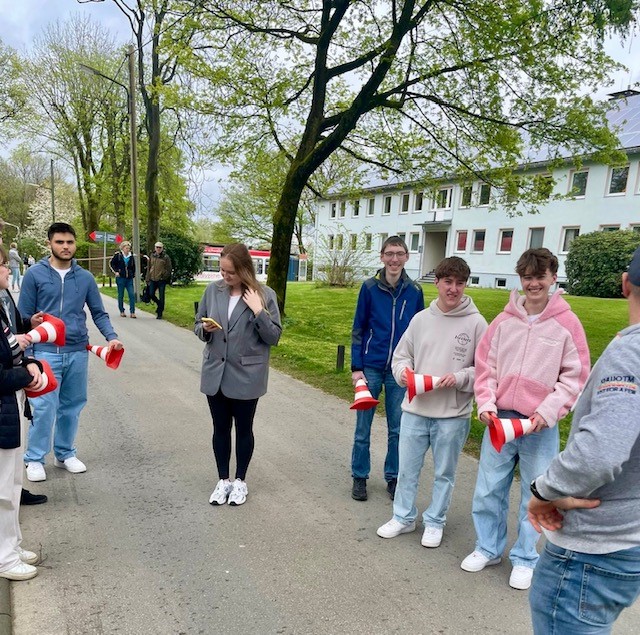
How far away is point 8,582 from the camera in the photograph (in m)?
2.73

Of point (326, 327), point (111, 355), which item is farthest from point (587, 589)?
point (326, 327)

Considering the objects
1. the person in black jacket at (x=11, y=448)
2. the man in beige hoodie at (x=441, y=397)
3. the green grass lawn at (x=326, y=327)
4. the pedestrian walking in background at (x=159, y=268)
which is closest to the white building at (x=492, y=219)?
the green grass lawn at (x=326, y=327)

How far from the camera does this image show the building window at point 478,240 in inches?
1387

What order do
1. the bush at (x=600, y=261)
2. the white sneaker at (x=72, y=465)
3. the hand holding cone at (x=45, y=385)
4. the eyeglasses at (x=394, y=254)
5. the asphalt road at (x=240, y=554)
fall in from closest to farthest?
the asphalt road at (x=240, y=554) → the hand holding cone at (x=45, y=385) → the eyeglasses at (x=394, y=254) → the white sneaker at (x=72, y=465) → the bush at (x=600, y=261)

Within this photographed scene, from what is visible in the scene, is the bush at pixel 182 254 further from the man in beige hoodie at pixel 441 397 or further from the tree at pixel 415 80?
the man in beige hoodie at pixel 441 397

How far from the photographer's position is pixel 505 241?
33469mm

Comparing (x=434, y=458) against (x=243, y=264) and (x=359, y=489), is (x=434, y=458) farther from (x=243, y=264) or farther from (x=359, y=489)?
(x=243, y=264)

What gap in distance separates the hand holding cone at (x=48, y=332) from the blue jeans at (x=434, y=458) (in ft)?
8.10

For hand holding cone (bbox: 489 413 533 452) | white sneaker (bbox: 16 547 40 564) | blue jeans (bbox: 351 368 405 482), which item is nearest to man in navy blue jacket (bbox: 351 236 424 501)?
blue jeans (bbox: 351 368 405 482)

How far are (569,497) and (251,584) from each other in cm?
197

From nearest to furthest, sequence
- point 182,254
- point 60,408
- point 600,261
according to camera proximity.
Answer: point 60,408 < point 600,261 < point 182,254

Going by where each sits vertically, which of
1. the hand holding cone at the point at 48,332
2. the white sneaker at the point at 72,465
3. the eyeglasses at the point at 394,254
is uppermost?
the eyeglasses at the point at 394,254

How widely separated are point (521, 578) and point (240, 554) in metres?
1.68

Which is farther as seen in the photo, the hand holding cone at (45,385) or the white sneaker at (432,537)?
the white sneaker at (432,537)
